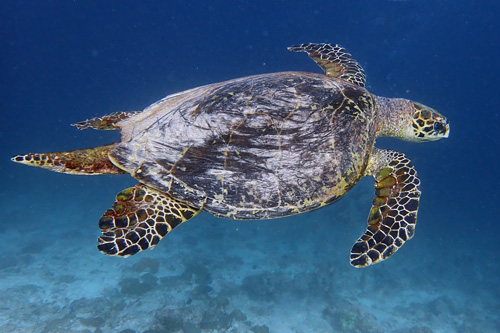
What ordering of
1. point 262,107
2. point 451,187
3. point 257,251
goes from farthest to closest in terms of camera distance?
point 451,187
point 257,251
point 262,107

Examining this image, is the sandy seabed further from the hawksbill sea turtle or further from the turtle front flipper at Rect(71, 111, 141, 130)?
the hawksbill sea turtle

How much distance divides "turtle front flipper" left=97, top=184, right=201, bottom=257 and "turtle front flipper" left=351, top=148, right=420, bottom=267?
245 cm

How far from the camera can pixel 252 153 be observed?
3.88 meters

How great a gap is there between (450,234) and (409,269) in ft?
28.7

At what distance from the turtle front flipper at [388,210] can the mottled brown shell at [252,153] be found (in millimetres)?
711

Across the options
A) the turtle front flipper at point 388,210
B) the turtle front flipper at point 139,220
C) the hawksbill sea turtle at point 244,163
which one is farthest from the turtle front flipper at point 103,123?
the turtle front flipper at point 388,210

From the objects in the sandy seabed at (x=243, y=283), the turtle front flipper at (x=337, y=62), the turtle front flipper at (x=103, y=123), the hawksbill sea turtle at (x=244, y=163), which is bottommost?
the sandy seabed at (x=243, y=283)

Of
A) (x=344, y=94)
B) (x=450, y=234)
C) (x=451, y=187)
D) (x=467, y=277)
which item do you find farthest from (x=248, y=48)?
(x=344, y=94)

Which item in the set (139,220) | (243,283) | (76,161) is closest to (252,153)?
(139,220)

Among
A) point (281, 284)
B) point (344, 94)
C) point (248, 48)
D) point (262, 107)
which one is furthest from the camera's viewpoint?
point (248, 48)

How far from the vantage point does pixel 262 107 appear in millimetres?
3902

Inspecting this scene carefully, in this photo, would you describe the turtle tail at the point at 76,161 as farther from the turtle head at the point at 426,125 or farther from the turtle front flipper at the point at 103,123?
the turtle head at the point at 426,125

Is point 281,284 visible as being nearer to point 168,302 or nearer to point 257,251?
point 257,251

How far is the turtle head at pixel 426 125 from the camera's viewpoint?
545cm
